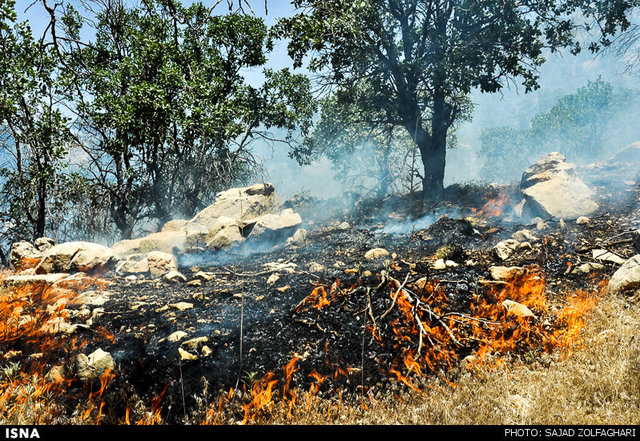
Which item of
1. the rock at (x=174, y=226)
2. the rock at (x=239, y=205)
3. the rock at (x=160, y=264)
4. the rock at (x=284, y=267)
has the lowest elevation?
the rock at (x=284, y=267)

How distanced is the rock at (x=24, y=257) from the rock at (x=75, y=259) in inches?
9.1

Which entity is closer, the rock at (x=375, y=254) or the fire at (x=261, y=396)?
the fire at (x=261, y=396)

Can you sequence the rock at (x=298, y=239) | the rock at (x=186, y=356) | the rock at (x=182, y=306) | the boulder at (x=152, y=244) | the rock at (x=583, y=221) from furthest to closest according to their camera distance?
the rock at (x=298, y=239), the boulder at (x=152, y=244), the rock at (x=583, y=221), the rock at (x=182, y=306), the rock at (x=186, y=356)

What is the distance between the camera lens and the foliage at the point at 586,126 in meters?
35.5

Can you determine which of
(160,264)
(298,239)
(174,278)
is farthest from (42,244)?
(298,239)

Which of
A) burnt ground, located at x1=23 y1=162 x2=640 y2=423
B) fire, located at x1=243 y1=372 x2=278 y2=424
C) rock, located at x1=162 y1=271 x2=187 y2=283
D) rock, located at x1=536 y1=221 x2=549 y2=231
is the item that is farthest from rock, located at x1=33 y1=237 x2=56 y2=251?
rock, located at x1=536 y1=221 x2=549 y2=231

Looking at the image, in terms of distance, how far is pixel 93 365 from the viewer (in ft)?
8.95

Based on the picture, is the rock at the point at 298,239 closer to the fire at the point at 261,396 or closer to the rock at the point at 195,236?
the rock at the point at 195,236

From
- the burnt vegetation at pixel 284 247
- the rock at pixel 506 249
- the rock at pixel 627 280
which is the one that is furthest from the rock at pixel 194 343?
the rock at pixel 627 280

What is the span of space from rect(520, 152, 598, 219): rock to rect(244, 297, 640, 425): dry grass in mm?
6021

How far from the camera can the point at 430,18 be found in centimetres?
1041

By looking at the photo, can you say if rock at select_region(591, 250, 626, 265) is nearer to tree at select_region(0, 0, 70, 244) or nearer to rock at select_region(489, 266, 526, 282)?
rock at select_region(489, 266, 526, 282)

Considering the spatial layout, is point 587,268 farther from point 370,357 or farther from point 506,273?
point 370,357

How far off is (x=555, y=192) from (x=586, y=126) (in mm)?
40984
